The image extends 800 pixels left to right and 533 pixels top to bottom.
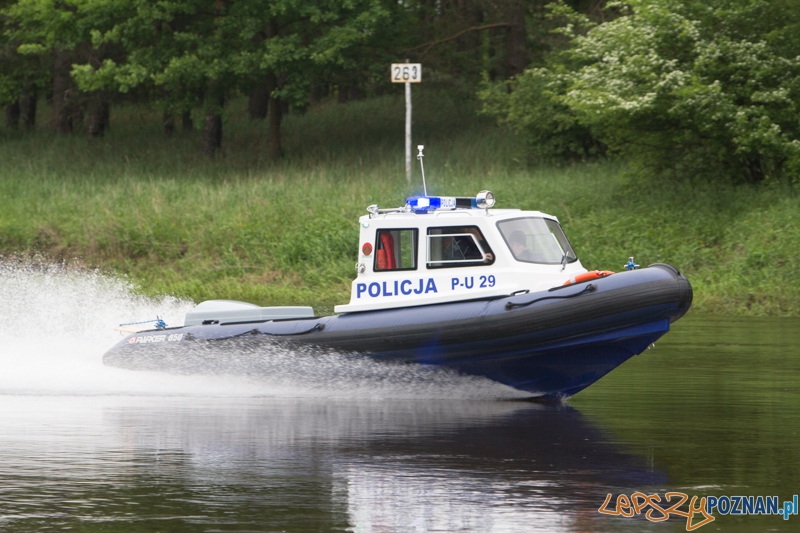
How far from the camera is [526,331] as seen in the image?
9.89 m

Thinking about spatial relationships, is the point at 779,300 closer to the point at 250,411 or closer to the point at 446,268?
the point at 446,268

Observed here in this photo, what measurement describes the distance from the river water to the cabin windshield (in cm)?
127

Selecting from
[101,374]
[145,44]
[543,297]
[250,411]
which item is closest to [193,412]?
[250,411]

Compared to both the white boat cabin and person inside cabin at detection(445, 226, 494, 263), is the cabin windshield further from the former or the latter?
person inside cabin at detection(445, 226, 494, 263)

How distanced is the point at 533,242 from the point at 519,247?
0.16 metres

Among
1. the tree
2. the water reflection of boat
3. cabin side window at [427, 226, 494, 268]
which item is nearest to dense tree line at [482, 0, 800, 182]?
the tree

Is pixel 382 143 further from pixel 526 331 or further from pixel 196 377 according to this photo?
pixel 526 331

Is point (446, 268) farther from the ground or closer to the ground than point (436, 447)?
farther from the ground

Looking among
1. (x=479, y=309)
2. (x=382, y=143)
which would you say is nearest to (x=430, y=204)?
(x=479, y=309)

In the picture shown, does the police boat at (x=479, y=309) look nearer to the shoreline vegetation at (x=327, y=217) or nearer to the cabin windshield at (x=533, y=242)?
the cabin windshield at (x=533, y=242)

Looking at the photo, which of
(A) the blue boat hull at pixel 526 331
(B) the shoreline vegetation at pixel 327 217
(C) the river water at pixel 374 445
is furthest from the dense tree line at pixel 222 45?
(A) the blue boat hull at pixel 526 331

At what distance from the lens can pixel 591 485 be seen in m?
6.80

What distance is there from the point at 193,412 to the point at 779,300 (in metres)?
10.9

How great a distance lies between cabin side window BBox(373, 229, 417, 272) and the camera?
10.6 meters
